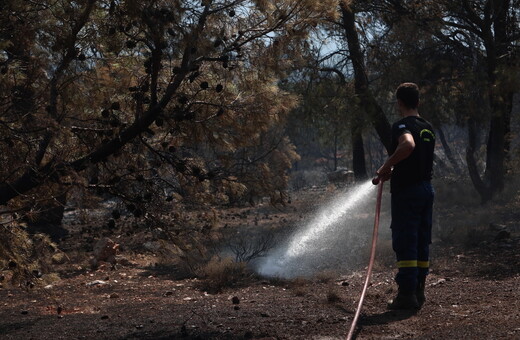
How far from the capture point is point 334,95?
1600 cm

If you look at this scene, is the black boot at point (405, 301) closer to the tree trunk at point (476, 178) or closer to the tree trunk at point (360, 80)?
the tree trunk at point (360, 80)

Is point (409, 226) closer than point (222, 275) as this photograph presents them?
Yes

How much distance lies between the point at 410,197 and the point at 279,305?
5.30 feet

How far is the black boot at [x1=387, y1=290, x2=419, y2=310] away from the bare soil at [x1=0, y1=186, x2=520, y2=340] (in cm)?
6

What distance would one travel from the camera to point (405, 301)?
5430 millimetres

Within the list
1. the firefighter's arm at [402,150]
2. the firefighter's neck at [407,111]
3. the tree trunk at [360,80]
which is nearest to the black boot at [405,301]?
the firefighter's arm at [402,150]

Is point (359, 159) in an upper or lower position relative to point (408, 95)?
lower

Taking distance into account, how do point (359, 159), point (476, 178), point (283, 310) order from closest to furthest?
1. point (283, 310)
2. point (476, 178)
3. point (359, 159)

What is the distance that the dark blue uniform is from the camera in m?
5.38

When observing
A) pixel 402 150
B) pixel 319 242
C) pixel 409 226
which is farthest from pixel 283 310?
pixel 319 242

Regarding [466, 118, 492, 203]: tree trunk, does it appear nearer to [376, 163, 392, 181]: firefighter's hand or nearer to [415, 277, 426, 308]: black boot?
[415, 277, 426, 308]: black boot

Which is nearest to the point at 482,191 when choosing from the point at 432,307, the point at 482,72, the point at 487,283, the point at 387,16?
the point at 482,72

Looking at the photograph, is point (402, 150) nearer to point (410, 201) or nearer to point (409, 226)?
point (410, 201)

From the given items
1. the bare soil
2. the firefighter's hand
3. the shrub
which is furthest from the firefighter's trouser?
the shrub
